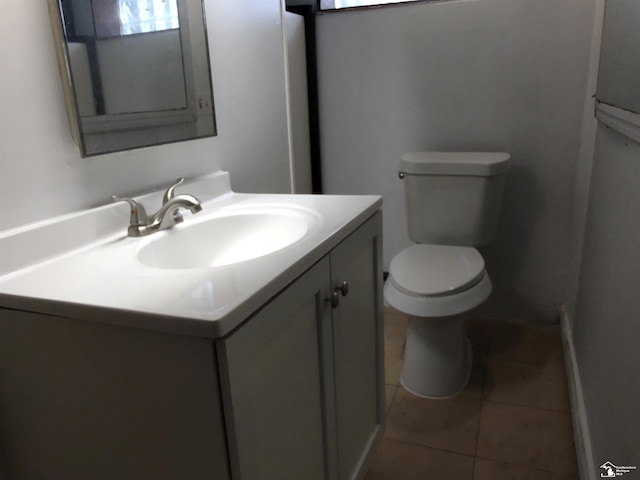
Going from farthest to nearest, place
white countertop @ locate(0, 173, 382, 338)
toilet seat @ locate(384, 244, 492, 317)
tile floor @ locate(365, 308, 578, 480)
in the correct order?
1. toilet seat @ locate(384, 244, 492, 317)
2. tile floor @ locate(365, 308, 578, 480)
3. white countertop @ locate(0, 173, 382, 338)

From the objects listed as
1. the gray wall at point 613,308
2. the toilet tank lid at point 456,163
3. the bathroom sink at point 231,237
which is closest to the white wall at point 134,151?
the bathroom sink at point 231,237

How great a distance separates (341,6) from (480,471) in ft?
6.31

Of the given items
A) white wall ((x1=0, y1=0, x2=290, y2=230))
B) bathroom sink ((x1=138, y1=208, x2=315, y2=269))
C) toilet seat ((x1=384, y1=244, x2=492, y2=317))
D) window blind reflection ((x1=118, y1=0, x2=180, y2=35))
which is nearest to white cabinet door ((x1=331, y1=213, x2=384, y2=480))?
bathroom sink ((x1=138, y1=208, x2=315, y2=269))

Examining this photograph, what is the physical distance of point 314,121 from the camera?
2354mm

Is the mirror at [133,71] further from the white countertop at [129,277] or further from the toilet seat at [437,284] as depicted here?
the toilet seat at [437,284]

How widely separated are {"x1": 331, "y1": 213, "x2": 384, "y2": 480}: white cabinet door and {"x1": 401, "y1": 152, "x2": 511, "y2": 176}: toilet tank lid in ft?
2.58

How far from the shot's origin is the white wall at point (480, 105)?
1.99 meters

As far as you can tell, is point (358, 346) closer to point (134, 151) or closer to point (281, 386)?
point (281, 386)

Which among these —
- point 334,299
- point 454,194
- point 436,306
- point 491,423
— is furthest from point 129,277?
point 454,194

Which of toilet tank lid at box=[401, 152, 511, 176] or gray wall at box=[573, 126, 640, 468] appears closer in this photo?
gray wall at box=[573, 126, 640, 468]

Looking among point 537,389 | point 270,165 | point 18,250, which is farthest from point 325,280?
point 537,389

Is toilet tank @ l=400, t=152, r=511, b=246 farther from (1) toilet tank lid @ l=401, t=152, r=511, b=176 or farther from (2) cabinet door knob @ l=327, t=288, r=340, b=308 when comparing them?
(2) cabinet door knob @ l=327, t=288, r=340, b=308

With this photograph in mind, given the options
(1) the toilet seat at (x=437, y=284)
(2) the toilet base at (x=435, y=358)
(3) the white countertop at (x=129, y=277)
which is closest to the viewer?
(3) the white countertop at (x=129, y=277)

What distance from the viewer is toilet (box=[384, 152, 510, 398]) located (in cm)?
170
